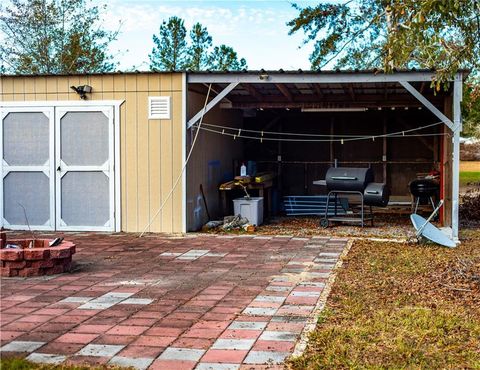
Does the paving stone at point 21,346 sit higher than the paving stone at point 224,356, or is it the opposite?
the paving stone at point 21,346

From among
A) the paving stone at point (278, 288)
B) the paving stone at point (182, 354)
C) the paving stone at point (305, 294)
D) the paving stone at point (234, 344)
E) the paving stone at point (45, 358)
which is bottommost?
the paving stone at point (278, 288)

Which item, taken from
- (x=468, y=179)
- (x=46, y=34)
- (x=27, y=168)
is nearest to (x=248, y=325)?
(x=27, y=168)

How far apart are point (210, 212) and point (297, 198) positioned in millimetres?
2739

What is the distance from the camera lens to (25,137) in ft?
31.7

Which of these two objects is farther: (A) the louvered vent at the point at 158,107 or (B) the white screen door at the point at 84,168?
(B) the white screen door at the point at 84,168

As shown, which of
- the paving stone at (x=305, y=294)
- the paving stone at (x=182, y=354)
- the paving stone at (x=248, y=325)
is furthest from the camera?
the paving stone at (x=305, y=294)

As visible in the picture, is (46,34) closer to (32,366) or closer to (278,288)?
(278,288)

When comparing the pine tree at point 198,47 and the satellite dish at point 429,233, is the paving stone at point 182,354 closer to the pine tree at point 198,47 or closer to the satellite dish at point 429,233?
the satellite dish at point 429,233

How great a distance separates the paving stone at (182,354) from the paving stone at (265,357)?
0.29 metres

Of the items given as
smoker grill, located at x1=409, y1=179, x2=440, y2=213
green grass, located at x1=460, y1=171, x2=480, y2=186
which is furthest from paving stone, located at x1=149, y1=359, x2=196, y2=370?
green grass, located at x1=460, y1=171, x2=480, y2=186

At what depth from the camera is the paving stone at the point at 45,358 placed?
10.8 feet

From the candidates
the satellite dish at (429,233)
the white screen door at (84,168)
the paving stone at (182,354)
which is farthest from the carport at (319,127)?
the paving stone at (182,354)

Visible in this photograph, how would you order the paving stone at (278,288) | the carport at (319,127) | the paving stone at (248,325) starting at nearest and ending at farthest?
the paving stone at (248,325) → the paving stone at (278,288) → the carport at (319,127)

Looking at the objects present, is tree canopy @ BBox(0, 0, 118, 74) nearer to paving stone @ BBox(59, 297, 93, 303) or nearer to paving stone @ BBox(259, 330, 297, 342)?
paving stone @ BBox(59, 297, 93, 303)
